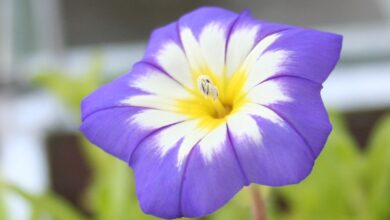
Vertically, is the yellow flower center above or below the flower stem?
above

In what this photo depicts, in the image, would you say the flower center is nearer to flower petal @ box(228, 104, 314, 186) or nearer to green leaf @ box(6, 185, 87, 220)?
flower petal @ box(228, 104, 314, 186)

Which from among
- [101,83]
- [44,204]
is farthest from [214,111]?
[101,83]

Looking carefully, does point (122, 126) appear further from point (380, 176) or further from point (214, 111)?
point (380, 176)

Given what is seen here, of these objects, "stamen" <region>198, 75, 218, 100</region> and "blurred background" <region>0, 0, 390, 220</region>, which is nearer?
"stamen" <region>198, 75, 218, 100</region>

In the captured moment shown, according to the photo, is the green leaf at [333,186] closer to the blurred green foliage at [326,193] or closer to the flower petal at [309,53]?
the blurred green foliage at [326,193]

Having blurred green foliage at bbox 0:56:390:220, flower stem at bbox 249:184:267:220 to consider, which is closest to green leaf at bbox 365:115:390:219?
blurred green foliage at bbox 0:56:390:220

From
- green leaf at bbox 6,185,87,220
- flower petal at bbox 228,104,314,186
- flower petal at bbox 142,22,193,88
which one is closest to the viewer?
flower petal at bbox 228,104,314,186

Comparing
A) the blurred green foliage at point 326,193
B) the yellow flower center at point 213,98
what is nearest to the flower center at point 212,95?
the yellow flower center at point 213,98

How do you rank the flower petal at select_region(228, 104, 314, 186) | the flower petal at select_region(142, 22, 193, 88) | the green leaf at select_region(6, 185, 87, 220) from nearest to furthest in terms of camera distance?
the flower petal at select_region(228, 104, 314, 186), the flower petal at select_region(142, 22, 193, 88), the green leaf at select_region(6, 185, 87, 220)
